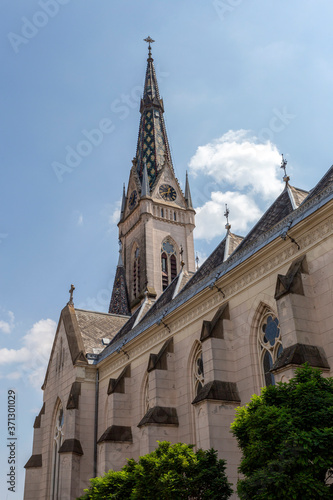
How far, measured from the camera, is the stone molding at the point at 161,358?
24.1m

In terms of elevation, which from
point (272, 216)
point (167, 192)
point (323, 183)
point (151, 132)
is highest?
point (151, 132)

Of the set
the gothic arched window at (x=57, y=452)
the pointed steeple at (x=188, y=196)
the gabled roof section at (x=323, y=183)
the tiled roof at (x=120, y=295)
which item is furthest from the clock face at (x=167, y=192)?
the gabled roof section at (x=323, y=183)

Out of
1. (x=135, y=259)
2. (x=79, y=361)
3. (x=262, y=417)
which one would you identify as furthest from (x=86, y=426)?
(x=135, y=259)

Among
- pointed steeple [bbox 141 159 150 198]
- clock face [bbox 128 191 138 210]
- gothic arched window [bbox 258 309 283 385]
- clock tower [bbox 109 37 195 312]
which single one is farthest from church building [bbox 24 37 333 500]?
clock face [bbox 128 191 138 210]

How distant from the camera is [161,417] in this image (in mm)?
22953

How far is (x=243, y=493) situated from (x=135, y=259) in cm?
5230

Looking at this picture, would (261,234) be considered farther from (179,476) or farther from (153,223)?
(153,223)

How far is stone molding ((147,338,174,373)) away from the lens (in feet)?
79.1

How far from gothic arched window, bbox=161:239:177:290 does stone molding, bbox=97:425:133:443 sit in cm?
3334

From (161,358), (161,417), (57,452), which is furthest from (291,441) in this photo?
(57,452)

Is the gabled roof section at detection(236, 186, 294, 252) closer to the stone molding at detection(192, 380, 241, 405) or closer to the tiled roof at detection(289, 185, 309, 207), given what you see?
the tiled roof at detection(289, 185, 309, 207)

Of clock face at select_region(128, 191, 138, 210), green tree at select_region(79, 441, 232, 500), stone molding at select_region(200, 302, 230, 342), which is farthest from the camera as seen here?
clock face at select_region(128, 191, 138, 210)

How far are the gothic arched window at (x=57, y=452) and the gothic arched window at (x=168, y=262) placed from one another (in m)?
27.4

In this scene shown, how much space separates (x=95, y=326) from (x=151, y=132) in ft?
137
